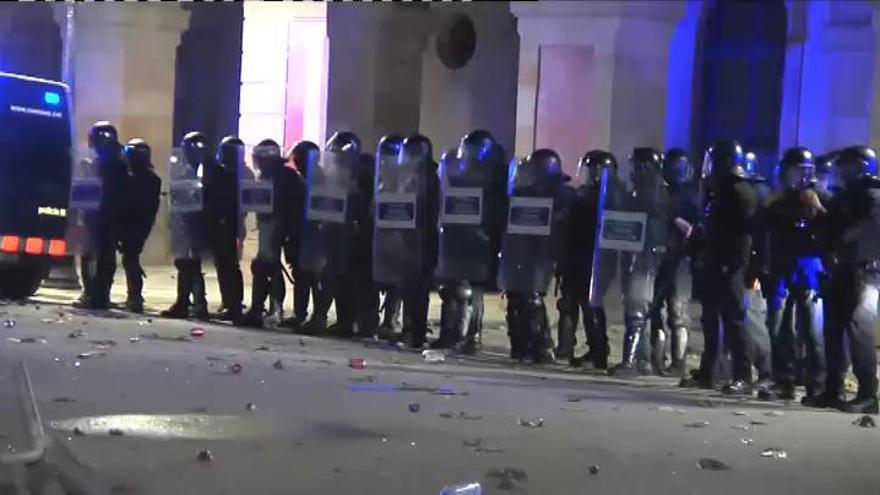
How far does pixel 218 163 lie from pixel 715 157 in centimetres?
548

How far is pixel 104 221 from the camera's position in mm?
13992

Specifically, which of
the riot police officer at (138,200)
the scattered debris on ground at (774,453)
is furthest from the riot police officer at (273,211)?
the scattered debris on ground at (774,453)

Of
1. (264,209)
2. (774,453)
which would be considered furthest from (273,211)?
(774,453)

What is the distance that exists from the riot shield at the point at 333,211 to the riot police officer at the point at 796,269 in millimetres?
4275

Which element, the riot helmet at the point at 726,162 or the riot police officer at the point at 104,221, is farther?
the riot police officer at the point at 104,221

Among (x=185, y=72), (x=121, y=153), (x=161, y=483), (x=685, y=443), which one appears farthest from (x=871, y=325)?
(x=185, y=72)

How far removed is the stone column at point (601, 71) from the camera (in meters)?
17.6

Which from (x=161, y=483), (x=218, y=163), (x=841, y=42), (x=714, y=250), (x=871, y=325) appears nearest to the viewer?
(x=161, y=483)

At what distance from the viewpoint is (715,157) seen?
32.6 feet

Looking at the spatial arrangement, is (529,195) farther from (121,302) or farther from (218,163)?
(121,302)

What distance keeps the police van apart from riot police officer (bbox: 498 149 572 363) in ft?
20.3

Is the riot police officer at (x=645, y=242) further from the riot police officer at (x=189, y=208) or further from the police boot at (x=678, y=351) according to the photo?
the riot police officer at (x=189, y=208)

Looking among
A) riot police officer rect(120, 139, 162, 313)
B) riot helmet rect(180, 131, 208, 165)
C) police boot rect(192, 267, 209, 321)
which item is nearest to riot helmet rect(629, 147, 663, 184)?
Answer: riot helmet rect(180, 131, 208, 165)

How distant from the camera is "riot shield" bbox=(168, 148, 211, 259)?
13461 mm
